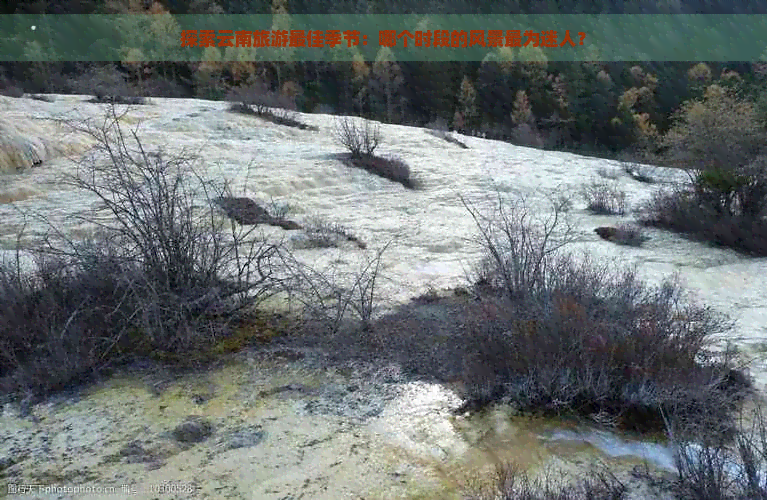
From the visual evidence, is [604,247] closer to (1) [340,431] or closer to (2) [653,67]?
(1) [340,431]

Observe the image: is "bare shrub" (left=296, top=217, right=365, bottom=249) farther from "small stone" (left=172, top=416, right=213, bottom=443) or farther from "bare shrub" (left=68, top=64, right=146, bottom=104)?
"bare shrub" (left=68, top=64, right=146, bottom=104)

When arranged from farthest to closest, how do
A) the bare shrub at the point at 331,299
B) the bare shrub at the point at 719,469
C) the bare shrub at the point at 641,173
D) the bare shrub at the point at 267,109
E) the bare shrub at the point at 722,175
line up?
1. the bare shrub at the point at 267,109
2. the bare shrub at the point at 641,173
3. the bare shrub at the point at 722,175
4. the bare shrub at the point at 331,299
5. the bare shrub at the point at 719,469

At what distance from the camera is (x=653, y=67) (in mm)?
→ 45531

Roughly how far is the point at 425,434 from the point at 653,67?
47597 mm

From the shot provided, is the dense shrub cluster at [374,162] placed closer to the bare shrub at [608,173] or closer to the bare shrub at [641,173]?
the bare shrub at [608,173]

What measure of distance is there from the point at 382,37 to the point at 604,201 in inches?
1470

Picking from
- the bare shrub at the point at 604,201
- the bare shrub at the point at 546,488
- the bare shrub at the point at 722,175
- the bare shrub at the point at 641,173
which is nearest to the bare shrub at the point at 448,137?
the bare shrub at the point at 641,173

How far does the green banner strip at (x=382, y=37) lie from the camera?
33875mm

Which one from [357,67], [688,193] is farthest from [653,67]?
[688,193]

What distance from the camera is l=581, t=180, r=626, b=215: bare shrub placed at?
9.59 meters

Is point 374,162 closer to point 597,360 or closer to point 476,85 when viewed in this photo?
point 597,360

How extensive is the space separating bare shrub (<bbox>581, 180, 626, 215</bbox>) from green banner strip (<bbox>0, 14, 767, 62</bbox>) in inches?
1064

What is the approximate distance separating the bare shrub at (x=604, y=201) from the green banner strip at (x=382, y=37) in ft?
88.6

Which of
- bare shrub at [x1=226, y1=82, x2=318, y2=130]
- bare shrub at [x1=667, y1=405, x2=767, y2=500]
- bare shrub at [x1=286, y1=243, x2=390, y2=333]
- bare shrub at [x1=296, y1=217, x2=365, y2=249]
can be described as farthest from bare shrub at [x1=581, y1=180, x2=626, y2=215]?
bare shrub at [x1=667, y1=405, x2=767, y2=500]
